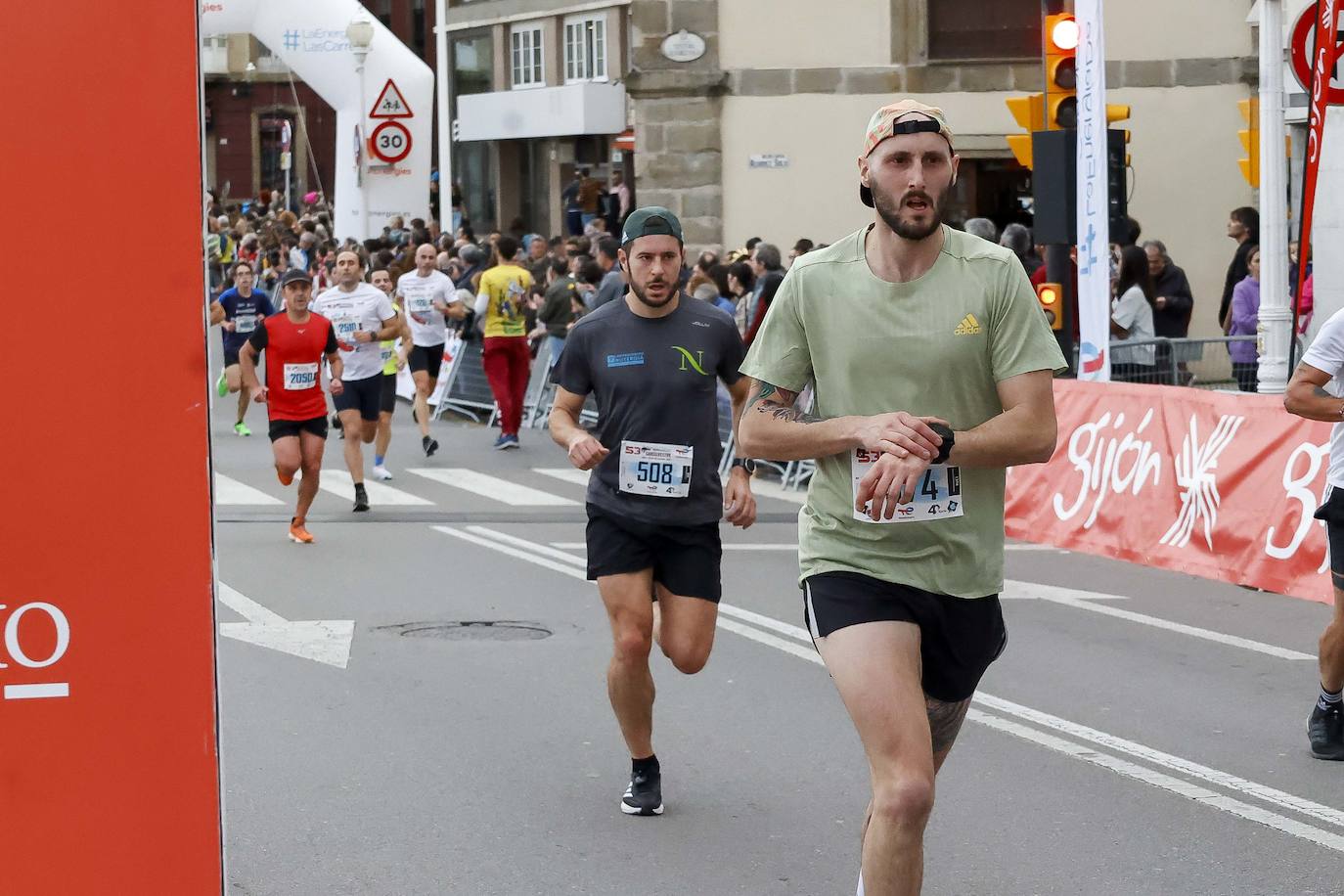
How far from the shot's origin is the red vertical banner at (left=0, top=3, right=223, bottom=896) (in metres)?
3.09

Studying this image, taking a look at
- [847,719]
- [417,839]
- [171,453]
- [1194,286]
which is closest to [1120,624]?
[847,719]

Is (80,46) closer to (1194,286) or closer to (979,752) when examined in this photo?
(979,752)

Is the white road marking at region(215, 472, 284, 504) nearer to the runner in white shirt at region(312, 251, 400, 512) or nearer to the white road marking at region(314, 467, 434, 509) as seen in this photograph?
the white road marking at region(314, 467, 434, 509)

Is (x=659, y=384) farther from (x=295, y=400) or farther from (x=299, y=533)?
(x=295, y=400)

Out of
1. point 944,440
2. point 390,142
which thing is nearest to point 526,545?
point 944,440

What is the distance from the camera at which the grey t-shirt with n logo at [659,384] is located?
662cm

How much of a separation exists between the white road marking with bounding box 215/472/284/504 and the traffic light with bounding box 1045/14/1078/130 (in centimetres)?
643

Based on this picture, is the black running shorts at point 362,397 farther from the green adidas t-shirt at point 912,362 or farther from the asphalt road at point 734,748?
the green adidas t-shirt at point 912,362

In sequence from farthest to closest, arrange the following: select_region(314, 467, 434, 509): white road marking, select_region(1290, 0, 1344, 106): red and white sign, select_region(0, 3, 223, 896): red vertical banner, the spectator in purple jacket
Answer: the spectator in purple jacket → select_region(314, 467, 434, 509): white road marking → select_region(1290, 0, 1344, 106): red and white sign → select_region(0, 3, 223, 896): red vertical banner

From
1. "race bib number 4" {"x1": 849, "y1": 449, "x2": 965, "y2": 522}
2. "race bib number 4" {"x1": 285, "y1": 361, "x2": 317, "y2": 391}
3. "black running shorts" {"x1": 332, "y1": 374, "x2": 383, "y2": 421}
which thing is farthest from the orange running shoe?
"race bib number 4" {"x1": 849, "y1": 449, "x2": 965, "y2": 522}

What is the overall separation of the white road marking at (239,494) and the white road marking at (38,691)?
40.6 ft

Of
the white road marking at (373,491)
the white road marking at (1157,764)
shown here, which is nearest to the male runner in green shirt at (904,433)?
the white road marking at (1157,764)

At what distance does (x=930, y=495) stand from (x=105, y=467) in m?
1.95

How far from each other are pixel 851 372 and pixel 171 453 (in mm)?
1761
